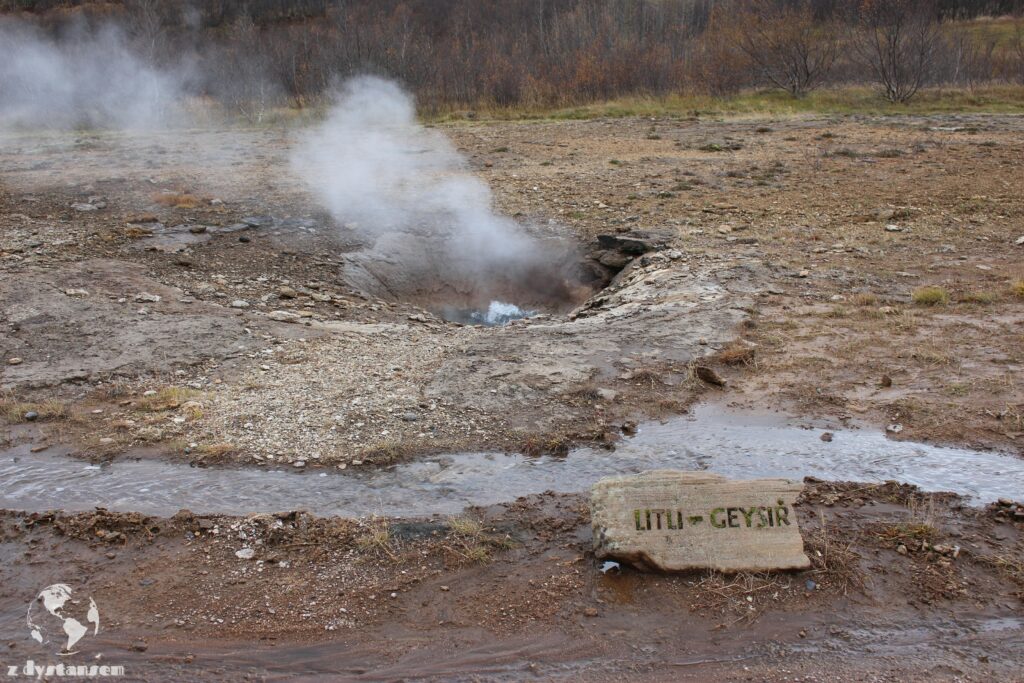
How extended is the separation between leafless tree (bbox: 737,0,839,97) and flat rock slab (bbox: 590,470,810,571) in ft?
64.0

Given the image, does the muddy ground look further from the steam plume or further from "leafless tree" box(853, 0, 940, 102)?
"leafless tree" box(853, 0, 940, 102)

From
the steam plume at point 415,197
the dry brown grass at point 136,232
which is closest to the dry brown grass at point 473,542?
the steam plume at point 415,197

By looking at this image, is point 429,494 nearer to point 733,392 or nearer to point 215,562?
point 215,562

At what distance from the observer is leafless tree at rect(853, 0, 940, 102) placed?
65.0 ft

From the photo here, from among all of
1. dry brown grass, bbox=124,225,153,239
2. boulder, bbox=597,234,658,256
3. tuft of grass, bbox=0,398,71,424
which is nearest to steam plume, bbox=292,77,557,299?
boulder, bbox=597,234,658,256

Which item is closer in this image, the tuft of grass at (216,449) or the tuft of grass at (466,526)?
the tuft of grass at (466,526)

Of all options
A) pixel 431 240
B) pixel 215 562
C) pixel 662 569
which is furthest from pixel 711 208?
pixel 215 562

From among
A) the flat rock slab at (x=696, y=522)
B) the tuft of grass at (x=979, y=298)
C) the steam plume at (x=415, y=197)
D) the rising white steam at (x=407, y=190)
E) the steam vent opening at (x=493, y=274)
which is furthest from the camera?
the rising white steam at (x=407, y=190)

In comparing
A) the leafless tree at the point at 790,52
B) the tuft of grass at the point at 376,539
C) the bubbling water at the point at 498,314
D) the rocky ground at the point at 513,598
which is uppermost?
the leafless tree at the point at 790,52

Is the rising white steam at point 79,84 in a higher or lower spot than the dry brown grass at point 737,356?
higher

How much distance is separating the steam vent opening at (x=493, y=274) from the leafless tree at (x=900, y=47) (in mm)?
14493

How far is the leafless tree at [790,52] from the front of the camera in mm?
21406

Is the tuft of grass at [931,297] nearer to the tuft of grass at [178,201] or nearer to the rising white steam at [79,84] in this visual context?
the tuft of grass at [178,201]

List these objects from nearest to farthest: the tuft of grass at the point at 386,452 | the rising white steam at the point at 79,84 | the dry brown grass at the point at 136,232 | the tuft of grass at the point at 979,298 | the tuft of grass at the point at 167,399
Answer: the tuft of grass at the point at 386,452, the tuft of grass at the point at 167,399, the tuft of grass at the point at 979,298, the dry brown grass at the point at 136,232, the rising white steam at the point at 79,84
